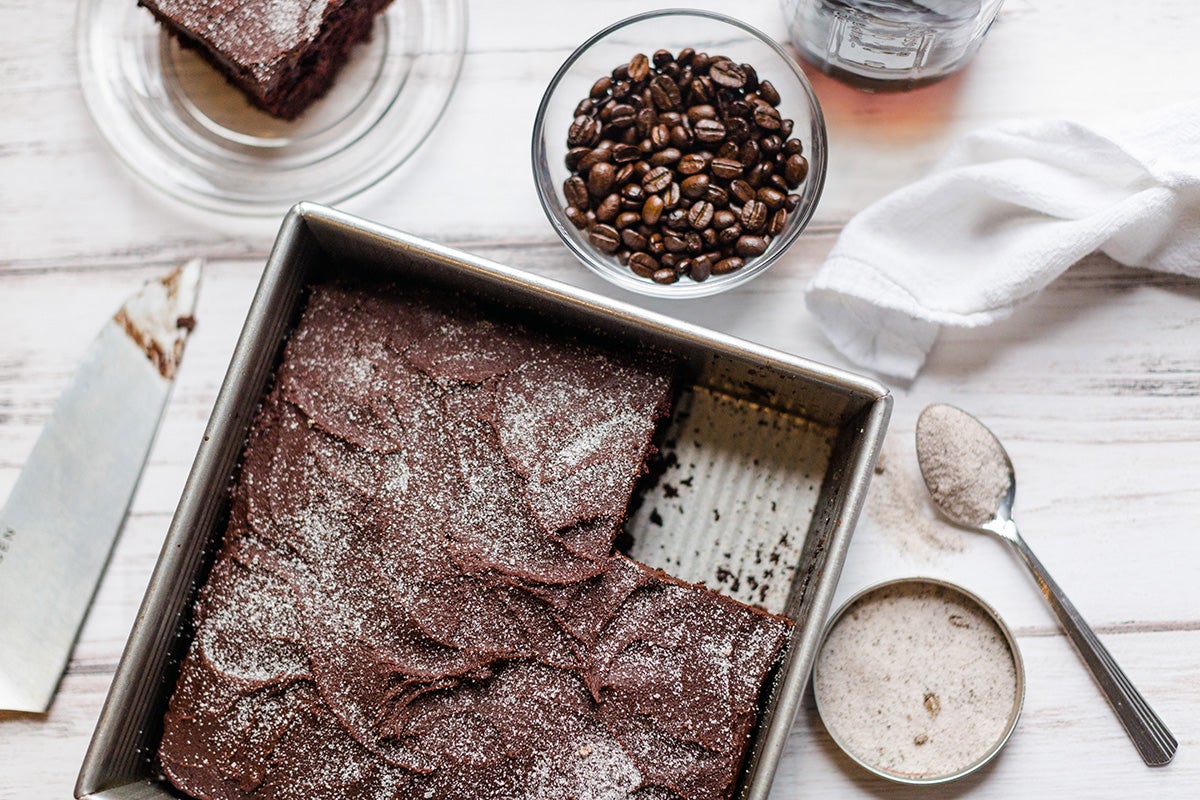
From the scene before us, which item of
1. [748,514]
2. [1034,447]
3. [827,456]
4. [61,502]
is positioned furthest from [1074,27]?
[61,502]

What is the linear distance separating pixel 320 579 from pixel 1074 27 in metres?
2.00

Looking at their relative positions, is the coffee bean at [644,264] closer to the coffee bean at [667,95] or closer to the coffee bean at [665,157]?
the coffee bean at [665,157]

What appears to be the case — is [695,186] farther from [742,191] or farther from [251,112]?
[251,112]

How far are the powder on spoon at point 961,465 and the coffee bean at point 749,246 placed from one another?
1.64 ft

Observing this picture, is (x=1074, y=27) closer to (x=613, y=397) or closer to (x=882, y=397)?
(x=882, y=397)

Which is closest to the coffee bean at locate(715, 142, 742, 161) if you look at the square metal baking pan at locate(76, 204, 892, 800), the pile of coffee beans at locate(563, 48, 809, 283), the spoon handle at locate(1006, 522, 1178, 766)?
the pile of coffee beans at locate(563, 48, 809, 283)

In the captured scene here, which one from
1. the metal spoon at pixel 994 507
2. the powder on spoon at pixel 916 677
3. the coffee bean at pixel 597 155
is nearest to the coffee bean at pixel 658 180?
the coffee bean at pixel 597 155

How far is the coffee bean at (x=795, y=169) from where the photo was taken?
209 cm

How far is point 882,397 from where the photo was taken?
1812 mm

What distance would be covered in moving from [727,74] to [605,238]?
0.44 metres

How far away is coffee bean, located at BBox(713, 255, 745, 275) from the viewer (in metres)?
2.06

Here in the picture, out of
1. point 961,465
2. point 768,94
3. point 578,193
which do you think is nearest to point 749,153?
point 768,94

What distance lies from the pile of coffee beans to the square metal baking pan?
246mm

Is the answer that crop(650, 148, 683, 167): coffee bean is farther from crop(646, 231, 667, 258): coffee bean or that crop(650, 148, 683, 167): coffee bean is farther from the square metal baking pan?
the square metal baking pan
